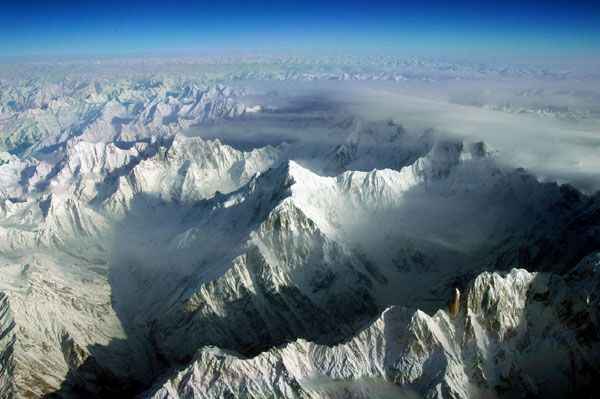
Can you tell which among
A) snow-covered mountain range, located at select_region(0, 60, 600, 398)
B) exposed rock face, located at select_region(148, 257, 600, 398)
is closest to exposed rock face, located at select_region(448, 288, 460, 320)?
snow-covered mountain range, located at select_region(0, 60, 600, 398)

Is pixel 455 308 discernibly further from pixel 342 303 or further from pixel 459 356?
pixel 342 303

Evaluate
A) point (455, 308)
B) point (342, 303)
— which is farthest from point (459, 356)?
point (342, 303)

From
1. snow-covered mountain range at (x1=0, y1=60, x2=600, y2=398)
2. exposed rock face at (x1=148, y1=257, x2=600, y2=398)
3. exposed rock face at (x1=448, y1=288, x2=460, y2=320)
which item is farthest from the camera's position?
exposed rock face at (x1=448, y1=288, x2=460, y2=320)

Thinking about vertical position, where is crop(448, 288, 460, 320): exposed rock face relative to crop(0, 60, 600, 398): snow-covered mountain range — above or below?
above

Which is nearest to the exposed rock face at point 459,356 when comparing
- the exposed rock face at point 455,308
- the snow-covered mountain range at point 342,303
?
the snow-covered mountain range at point 342,303

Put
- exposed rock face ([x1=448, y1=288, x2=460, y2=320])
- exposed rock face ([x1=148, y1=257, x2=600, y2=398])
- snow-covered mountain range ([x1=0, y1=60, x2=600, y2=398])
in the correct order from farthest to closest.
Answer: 1. exposed rock face ([x1=448, y1=288, x2=460, y2=320])
2. snow-covered mountain range ([x1=0, y1=60, x2=600, y2=398])
3. exposed rock face ([x1=148, y1=257, x2=600, y2=398])

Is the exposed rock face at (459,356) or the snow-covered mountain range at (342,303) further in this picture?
the snow-covered mountain range at (342,303)

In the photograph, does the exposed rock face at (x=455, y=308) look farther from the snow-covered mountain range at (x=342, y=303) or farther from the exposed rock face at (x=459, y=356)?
the exposed rock face at (x=459, y=356)

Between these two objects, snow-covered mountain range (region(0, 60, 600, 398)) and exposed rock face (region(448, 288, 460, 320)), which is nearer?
snow-covered mountain range (region(0, 60, 600, 398))

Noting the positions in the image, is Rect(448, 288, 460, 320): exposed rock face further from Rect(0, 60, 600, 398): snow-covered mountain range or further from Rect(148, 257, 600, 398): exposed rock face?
Rect(148, 257, 600, 398): exposed rock face
